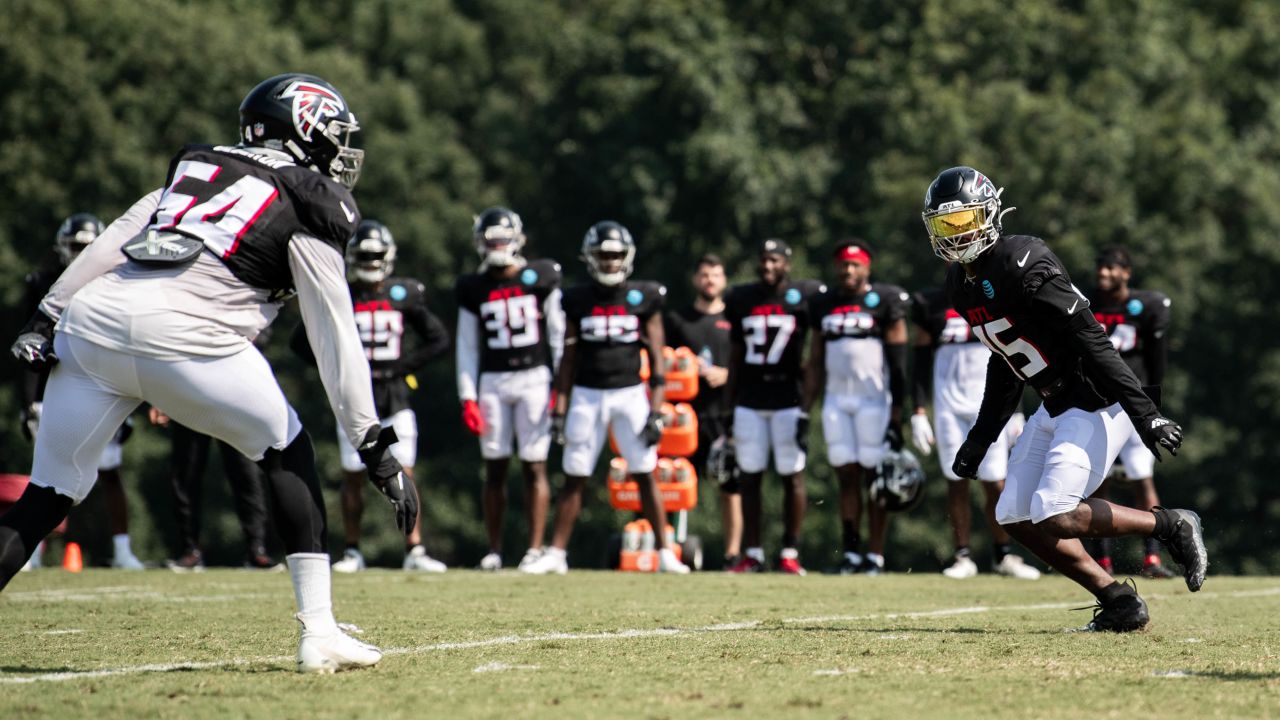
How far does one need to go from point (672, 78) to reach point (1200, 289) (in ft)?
28.6

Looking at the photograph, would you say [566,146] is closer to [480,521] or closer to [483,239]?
[480,521]

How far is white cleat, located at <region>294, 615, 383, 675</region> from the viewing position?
5141 millimetres

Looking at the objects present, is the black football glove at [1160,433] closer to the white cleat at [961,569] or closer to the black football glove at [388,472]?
the black football glove at [388,472]

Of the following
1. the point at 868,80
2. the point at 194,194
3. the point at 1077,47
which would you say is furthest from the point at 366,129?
the point at 194,194

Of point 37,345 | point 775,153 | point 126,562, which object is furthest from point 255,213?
point 775,153

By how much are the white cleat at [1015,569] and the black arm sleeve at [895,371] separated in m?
1.23

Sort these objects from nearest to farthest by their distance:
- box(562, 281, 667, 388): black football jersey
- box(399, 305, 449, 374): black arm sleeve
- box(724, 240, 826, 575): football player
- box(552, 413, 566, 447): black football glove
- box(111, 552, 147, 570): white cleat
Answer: box(562, 281, 667, 388): black football jersey → box(552, 413, 566, 447): black football glove → box(724, 240, 826, 575): football player → box(399, 305, 449, 374): black arm sleeve → box(111, 552, 147, 570): white cleat

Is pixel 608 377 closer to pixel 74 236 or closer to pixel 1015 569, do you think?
pixel 1015 569

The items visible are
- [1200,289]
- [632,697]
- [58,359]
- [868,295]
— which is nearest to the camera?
[632,697]

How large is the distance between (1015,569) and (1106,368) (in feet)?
15.5

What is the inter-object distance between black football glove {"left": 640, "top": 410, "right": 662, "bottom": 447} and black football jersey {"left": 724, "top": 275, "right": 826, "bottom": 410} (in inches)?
27.9

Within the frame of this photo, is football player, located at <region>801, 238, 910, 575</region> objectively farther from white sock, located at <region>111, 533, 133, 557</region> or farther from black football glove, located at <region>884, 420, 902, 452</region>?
white sock, located at <region>111, 533, 133, 557</region>

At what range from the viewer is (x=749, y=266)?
25.7 metres

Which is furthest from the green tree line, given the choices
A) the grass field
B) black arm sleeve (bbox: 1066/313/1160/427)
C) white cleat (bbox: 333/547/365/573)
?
black arm sleeve (bbox: 1066/313/1160/427)
